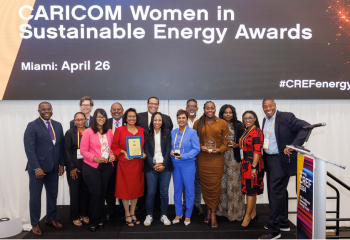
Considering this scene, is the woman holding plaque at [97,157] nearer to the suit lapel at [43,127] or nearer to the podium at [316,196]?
the suit lapel at [43,127]

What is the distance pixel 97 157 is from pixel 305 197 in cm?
252

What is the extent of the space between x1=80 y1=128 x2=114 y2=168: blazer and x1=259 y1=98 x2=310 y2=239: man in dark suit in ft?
7.37

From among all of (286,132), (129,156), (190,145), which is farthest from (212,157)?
(129,156)

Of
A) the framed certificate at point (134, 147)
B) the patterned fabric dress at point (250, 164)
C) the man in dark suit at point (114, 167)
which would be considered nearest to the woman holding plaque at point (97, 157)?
the framed certificate at point (134, 147)

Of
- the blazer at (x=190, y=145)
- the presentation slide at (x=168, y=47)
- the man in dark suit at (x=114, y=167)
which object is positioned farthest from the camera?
the presentation slide at (x=168, y=47)

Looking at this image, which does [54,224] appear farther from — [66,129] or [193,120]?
[193,120]

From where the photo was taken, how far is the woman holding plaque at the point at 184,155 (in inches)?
141

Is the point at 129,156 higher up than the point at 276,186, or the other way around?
the point at 129,156

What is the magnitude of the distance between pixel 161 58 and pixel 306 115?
3072 millimetres

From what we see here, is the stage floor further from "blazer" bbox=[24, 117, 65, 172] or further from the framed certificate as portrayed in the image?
the framed certificate

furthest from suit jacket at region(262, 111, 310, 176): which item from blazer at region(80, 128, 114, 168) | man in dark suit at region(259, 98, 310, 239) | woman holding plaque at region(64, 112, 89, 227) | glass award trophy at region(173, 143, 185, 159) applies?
woman holding plaque at region(64, 112, 89, 227)

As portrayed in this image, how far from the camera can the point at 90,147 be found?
11.4ft

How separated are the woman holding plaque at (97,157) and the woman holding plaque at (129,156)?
138 millimetres

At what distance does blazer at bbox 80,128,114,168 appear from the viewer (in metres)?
3.41
